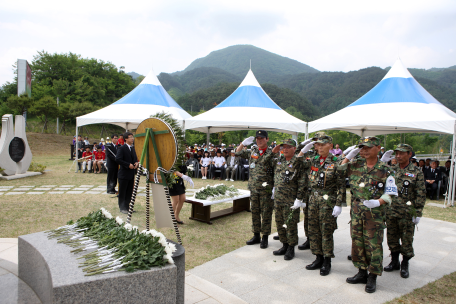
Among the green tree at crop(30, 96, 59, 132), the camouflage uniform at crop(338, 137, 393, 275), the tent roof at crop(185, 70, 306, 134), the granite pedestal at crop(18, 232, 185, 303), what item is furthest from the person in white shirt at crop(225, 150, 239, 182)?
the green tree at crop(30, 96, 59, 132)

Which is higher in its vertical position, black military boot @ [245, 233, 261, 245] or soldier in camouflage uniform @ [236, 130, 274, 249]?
soldier in camouflage uniform @ [236, 130, 274, 249]

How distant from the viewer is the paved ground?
3.40 m

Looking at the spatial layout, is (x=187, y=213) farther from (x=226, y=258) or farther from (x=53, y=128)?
(x=53, y=128)

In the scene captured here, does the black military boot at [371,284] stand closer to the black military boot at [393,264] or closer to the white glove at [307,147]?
the black military boot at [393,264]

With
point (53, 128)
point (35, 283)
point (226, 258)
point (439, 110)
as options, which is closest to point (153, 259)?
point (35, 283)

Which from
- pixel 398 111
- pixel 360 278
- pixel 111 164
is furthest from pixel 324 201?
pixel 398 111

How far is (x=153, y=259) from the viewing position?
245 cm

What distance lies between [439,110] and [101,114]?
1333 centimetres

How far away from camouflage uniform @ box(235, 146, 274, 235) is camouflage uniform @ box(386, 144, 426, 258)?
181 cm

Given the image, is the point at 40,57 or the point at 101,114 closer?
the point at 101,114

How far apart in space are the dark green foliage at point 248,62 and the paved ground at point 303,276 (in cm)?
13689

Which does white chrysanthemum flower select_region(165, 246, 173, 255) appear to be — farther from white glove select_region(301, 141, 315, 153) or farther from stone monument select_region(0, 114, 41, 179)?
stone monument select_region(0, 114, 41, 179)

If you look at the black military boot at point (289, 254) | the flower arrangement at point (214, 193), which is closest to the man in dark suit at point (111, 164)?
the flower arrangement at point (214, 193)

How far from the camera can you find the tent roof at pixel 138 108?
13.0 m
